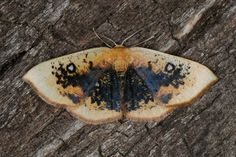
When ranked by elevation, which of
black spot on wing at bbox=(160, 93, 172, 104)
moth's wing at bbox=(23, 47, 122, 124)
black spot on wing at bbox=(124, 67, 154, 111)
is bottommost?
black spot on wing at bbox=(160, 93, 172, 104)

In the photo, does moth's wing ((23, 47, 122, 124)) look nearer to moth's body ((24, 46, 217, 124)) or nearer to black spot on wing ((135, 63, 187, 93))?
moth's body ((24, 46, 217, 124))

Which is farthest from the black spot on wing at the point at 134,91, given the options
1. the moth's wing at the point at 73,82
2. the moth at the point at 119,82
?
the moth's wing at the point at 73,82

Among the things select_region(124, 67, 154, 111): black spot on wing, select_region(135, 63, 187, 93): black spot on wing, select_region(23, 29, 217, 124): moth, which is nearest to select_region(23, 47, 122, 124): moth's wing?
select_region(23, 29, 217, 124): moth

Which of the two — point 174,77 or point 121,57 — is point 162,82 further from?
point 121,57

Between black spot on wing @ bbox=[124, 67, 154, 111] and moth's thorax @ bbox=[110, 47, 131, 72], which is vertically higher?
moth's thorax @ bbox=[110, 47, 131, 72]
